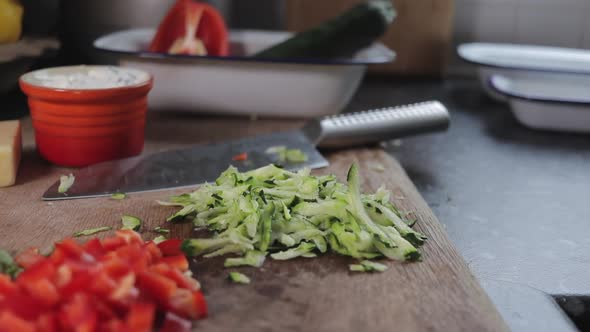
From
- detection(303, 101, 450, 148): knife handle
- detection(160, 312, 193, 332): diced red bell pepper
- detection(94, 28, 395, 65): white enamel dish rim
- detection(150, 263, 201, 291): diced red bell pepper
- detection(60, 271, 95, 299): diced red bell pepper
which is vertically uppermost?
detection(94, 28, 395, 65): white enamel dish rim

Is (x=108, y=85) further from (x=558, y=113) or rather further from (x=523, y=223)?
(x=558, y=113)

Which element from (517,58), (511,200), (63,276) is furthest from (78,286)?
(517,58)

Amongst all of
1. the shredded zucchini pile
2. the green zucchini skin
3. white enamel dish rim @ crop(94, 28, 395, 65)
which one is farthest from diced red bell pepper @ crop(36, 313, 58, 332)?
the green zucchini skin

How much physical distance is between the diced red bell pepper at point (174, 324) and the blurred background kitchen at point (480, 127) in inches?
14.6

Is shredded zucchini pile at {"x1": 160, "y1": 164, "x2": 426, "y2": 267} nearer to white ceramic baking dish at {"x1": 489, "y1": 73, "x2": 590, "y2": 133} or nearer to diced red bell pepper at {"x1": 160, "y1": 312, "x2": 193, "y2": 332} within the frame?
diced red bell pepper at {"x1": 160, "y1": 312, "x2": 193, "y2": 332}

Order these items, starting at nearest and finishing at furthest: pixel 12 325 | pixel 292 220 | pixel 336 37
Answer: pixel 12 325 → pixel 292 220 → pixel 336 37

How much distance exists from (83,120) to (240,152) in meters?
0.28

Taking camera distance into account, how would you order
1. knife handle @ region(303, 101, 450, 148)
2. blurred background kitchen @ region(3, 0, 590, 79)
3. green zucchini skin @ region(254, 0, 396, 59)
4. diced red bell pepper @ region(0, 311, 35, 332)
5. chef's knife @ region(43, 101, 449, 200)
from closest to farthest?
1. diced red bell pepper @ region(0, 311, 35, 332)
2. chef's knife @ region(43, 101, 449, 200)
3. knife handle @ region(303, 101, 450, 148)
4. green zucchini skin @ region(254, 0, 396, 59)
5. blurred background kitchen @ region(3, 0, 590, 79)

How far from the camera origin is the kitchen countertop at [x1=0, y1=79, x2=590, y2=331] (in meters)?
0.85

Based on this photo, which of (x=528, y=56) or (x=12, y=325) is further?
(x=528, y=56)

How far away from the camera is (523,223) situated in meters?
1.04

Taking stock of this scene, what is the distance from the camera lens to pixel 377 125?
130 centimetres

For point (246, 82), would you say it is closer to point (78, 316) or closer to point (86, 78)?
point (86, 78)

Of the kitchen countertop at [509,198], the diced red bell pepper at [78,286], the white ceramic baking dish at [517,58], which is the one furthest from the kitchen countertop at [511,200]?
the diced red bell pepper at [78,286]
